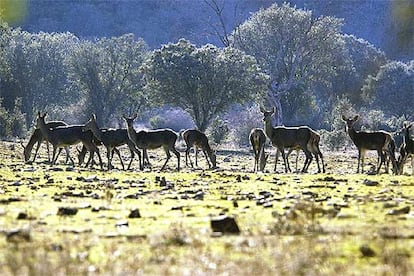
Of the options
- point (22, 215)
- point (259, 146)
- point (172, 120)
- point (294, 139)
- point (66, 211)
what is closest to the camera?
point (22, 215)

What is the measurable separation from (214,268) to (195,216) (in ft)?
11.2

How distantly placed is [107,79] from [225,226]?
63.3 m

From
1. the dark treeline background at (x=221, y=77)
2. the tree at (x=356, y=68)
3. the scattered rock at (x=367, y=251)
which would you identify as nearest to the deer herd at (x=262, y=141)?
the dark treeline background at (x=221, y=77)

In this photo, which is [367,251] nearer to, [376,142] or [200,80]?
[376,142]

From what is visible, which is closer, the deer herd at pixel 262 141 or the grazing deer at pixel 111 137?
the deer herd at pixel 262 141

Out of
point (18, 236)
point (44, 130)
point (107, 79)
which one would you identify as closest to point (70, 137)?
point (44, 130)

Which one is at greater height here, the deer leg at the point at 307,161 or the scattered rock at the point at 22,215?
the deer leg at the point at 307,161

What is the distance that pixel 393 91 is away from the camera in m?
81.9

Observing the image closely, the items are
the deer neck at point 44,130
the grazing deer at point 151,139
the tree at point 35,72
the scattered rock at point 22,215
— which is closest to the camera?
the scattered rock at point 22,215

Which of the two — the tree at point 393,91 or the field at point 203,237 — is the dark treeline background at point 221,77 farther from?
the field at point 203,237

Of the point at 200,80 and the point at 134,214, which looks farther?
the point at 200,80

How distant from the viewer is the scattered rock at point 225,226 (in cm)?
698

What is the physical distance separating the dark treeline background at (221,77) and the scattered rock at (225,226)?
947 inches

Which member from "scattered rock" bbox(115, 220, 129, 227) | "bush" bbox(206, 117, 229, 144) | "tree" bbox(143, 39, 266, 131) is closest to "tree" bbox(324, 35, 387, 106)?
"tree" bbox(143, 39, 266, 131)
